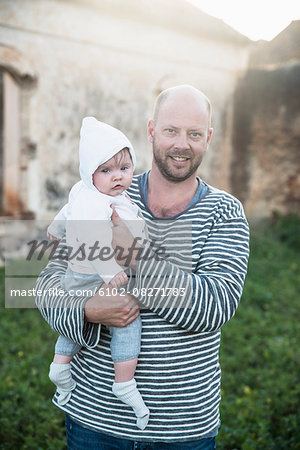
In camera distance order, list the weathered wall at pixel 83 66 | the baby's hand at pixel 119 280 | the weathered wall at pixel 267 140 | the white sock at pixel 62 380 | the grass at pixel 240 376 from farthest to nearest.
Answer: the weathered wall at pixel 267 140 < the weathered wall at pixel 83 66 < the grass at pixel 240 376 < the white sock at pixel 62 380 < the baby's hand at pixel 119 280

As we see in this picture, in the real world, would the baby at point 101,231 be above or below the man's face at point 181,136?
below

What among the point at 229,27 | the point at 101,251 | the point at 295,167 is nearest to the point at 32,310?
the point at 101,251

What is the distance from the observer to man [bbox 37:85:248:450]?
161cm

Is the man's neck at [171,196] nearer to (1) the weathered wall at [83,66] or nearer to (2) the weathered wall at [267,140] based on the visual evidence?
(1) the weathered wall at [83,66]

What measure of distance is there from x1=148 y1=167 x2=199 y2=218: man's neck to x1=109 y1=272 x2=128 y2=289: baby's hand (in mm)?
320

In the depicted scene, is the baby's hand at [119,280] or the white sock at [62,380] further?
the white sock at [62,380]

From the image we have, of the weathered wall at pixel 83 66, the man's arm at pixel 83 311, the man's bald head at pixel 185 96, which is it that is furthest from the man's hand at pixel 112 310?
the weathered wall at pixel 83 66

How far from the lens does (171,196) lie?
1923 mm

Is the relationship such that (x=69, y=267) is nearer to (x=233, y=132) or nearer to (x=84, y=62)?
(x=84, y=62)

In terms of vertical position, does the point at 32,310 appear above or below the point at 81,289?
below

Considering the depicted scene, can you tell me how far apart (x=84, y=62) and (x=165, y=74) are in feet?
5.87

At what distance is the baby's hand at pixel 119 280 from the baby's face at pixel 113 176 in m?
0.34

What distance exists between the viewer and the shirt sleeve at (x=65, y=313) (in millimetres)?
1675

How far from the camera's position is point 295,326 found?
17.9 feet
